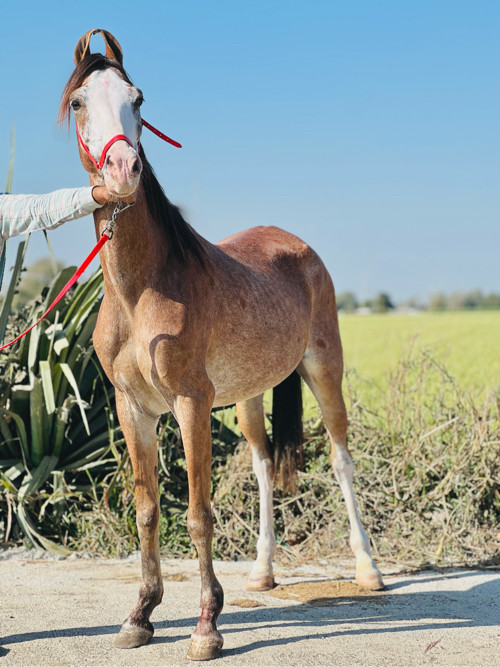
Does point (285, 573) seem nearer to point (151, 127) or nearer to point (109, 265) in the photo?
point (109, 265)

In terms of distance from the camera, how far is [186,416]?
309 centimetres

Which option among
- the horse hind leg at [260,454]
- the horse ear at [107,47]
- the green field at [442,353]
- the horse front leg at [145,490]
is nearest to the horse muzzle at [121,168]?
the horse ear at [107,47]

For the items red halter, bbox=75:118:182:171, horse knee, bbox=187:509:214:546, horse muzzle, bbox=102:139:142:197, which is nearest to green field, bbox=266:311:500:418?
horse knee, bbox=187:509:214:546

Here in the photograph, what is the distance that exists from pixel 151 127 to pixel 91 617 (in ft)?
8.03

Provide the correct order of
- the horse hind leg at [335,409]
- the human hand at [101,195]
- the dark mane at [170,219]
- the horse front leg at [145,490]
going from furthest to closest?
the horse hind leg at [335,409] → the horse front leg at [145,490] → the dark mane at [170,219] → the human hand at [101,195]

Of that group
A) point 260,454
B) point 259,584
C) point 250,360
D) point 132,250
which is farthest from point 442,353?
point 132,250

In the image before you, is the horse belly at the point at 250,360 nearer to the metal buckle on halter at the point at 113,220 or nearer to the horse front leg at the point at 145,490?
the horse front leg at the point at 145,490

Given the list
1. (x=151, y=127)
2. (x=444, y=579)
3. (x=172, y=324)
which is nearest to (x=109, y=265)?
(x=172, y=324)

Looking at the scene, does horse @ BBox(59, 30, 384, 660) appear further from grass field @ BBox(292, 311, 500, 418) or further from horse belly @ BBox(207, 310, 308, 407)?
grass field @ BBox(292, 311, 500, 418)

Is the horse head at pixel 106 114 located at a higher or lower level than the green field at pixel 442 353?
higher

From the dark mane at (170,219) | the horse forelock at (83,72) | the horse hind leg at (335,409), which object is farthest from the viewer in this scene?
the horse hind leg at (335,409)

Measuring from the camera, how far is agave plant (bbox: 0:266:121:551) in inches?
194

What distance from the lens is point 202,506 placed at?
10.3ft

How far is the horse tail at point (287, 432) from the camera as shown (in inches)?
183
